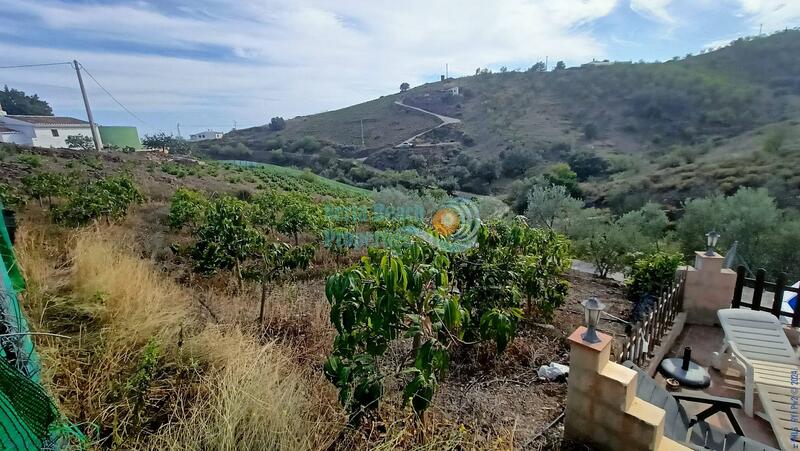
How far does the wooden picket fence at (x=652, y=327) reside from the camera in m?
2.96

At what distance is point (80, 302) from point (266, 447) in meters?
2.26

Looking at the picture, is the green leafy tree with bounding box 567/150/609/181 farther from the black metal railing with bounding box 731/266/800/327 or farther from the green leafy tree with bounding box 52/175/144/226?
the green leafy tree with bounding box 52/175/144/226

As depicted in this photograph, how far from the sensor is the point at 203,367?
2.51 metres

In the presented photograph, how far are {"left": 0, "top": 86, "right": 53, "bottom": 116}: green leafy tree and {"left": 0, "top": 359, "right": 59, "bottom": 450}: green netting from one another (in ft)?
221

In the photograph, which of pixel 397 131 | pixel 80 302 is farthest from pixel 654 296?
pixel 397 131

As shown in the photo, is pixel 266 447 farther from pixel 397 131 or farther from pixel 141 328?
pixel 397 131

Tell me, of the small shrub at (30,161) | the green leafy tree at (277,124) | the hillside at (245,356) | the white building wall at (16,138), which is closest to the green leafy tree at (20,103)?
the white building wall at (16,138)

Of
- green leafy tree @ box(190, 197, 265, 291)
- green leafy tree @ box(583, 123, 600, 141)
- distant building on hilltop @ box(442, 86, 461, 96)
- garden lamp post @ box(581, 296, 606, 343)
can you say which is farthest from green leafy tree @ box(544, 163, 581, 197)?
distant building on hilltop @ box(442, 86, 461, 96)

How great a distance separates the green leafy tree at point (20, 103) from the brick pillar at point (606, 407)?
227 feet

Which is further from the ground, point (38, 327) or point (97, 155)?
point (97, 155)

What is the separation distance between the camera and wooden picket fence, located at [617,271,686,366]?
2.96 metres

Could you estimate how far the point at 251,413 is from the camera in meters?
1.89

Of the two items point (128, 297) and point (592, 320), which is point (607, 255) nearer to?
point (592, 320)

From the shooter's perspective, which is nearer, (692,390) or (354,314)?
(354,314)
